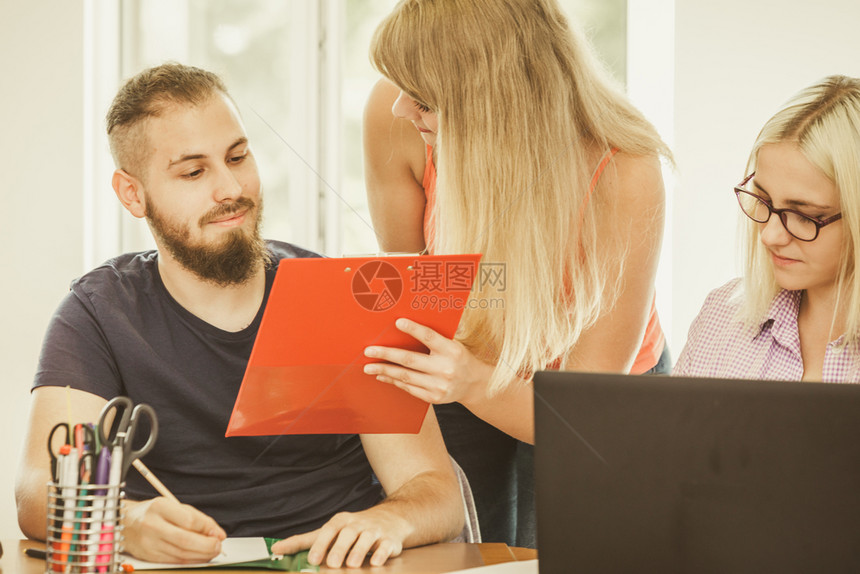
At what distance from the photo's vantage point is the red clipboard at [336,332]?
101cm

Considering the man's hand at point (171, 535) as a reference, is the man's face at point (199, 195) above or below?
above

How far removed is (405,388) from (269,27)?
6.54ft

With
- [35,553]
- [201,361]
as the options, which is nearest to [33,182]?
[201,361]

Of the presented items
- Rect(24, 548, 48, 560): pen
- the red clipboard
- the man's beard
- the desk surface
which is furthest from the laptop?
the man's beard

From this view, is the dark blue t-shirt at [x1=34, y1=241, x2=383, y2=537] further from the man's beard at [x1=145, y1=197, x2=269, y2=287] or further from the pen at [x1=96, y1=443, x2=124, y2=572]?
the pen at [x1=96, y1=443, x2=124, y2=572]

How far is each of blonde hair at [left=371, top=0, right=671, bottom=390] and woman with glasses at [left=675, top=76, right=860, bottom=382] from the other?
0.23 meters

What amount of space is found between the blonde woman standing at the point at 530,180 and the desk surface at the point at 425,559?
0.39 metres

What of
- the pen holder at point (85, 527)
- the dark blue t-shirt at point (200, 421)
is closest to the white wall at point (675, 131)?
the dark blue t-shirt at point (200, 421)

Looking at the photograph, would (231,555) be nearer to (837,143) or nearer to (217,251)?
(217,251)

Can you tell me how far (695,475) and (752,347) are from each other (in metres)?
0.75

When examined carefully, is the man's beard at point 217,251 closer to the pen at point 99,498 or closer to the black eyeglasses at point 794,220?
the pen at point 99,498

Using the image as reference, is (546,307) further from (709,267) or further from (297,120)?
(297,120)

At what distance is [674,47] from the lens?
2328mm

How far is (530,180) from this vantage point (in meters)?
1.48
